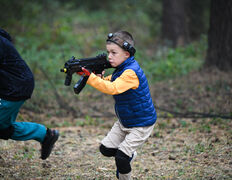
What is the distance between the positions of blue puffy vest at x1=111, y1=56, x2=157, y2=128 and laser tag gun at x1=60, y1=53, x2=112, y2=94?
0.70 feet

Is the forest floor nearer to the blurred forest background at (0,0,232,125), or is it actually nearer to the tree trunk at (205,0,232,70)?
the blurred forest background at (0,0,232,125)

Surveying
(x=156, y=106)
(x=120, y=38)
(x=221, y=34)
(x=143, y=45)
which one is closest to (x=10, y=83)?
(x=120, y=38)

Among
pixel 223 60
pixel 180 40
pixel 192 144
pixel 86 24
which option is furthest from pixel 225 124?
pixel 86 24

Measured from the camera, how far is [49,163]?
463 cm

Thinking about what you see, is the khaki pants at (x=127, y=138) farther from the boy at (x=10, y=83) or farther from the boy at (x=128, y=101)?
the boy at (x=10, y=83)

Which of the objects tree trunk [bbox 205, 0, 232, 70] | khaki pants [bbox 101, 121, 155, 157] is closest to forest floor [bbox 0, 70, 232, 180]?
tree trunk [bbox 205, 0, 232, 70]

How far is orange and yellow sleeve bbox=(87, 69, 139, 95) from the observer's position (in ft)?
10.8

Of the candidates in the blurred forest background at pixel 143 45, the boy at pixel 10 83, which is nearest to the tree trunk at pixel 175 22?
the blurred forest background at pixel 143 45

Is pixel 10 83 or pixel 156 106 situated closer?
pixel 10 83

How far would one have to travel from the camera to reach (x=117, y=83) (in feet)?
10.9

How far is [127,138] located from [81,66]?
3.36 ft

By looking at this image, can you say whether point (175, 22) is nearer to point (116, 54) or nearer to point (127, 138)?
point (116, 54)

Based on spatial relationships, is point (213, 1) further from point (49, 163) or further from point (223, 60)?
point (49, 163)

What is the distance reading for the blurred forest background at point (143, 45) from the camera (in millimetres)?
7482
